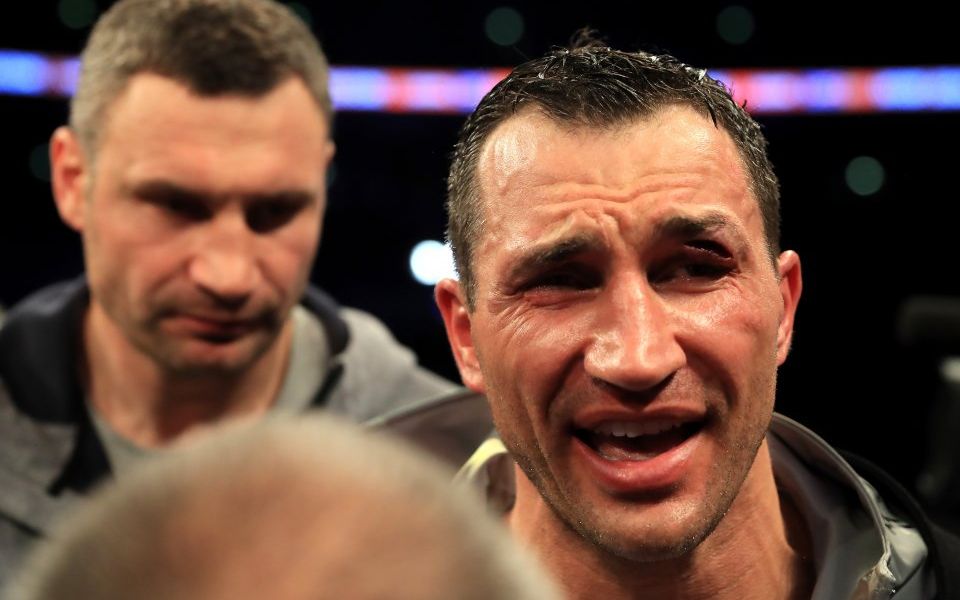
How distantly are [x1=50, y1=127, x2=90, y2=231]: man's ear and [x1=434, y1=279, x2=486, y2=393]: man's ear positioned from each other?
1.14m

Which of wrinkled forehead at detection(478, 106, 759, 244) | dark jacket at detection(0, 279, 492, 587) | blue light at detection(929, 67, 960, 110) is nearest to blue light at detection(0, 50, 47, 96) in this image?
dark jacket at detection(0, 279, 492, 587)

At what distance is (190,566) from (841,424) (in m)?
6.47

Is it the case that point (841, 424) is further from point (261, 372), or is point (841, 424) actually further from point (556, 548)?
point (556, 548)

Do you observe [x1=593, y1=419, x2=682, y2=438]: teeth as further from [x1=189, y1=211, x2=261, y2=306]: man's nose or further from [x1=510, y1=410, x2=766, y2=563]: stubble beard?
[x1=189, y1=211, x2=261, y2=306]: man's nose

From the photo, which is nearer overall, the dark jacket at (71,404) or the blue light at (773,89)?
the dark jacket at (71,404)

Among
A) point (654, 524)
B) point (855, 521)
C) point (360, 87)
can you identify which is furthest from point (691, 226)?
point (360, 87)

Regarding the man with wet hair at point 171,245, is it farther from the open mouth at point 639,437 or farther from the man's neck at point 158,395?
the open mouth at point 639,437

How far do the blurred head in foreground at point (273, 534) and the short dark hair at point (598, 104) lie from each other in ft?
3.28

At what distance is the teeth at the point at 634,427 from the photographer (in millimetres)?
1403

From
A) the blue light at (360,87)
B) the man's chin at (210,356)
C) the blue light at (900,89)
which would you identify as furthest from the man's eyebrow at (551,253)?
the blue light at (900,89)

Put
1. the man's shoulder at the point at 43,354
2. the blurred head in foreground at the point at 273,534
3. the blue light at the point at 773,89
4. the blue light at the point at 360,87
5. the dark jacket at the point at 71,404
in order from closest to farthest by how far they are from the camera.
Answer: the blurred head in foreground at the point at 273,534 → the dark jacket at the point at 71,404 → the man's shoulder at the point at 43,354 → the blue light at the point at 773,89 → the blue light at the point at 360,87

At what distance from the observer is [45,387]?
238 cm

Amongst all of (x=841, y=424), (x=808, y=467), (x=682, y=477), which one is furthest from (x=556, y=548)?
(x=841, y=424)

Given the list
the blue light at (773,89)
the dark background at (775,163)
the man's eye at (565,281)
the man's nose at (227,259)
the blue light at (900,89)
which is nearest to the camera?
the man's eye at (565,281)
